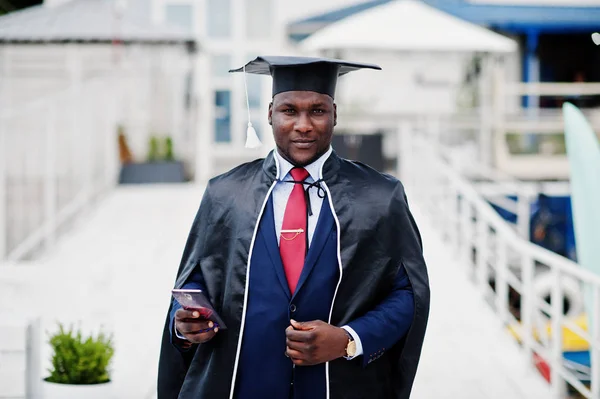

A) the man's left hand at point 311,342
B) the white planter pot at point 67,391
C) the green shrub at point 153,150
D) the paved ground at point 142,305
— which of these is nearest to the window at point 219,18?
the green shrub at point 153,150

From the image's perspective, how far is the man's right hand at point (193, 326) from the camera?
2.35 m

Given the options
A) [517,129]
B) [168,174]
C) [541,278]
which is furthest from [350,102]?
[541,278]

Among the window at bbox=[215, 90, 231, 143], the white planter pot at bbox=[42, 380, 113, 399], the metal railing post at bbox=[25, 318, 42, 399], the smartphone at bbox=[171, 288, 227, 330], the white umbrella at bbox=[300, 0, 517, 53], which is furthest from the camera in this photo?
the window at bbox=[215, 90, 231, 143]

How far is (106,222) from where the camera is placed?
10039mm

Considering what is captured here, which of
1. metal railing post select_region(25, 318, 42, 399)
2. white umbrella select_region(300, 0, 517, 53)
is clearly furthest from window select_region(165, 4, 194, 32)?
metal railing post select_region(25, 318, 42, 399)

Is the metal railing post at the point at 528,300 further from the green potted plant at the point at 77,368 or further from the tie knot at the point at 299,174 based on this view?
the tie knot at the point at 299,174

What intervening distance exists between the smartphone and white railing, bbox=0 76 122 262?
5.60 meters

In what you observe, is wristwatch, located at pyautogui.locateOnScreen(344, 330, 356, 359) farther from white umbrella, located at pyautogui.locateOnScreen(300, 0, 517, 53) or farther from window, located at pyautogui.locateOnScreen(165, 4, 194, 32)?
window, located at pyautogui.locateOnScreen(165, 4, 194, 32)

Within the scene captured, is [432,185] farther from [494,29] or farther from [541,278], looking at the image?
[494,29]

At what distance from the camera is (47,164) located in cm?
845

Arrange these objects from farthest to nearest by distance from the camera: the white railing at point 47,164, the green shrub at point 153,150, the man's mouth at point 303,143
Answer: the green shrub at point 153,150 → the white railing at point 47,164 → the man's mouth at point 303,143

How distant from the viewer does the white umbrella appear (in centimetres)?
1188

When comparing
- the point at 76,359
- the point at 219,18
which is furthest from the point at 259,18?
the point at 76,359

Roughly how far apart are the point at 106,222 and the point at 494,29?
30.5ft
